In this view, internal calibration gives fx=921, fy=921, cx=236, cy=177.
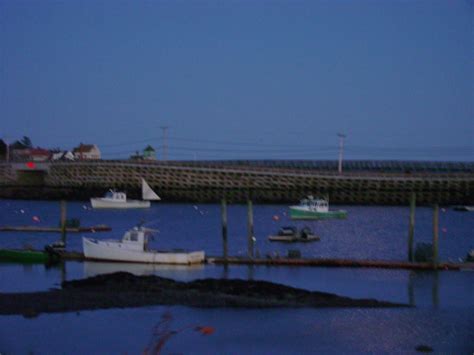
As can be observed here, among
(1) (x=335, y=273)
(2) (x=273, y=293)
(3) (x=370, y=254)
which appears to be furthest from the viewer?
(3) (x=370, y=254)

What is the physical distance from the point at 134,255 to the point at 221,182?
71.0 meters

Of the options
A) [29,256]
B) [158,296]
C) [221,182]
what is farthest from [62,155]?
[158,296]

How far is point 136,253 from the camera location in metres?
32.8

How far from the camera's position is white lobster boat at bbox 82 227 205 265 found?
1277 inches

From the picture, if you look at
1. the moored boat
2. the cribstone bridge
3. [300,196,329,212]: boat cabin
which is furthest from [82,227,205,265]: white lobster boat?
the cribstone bridge

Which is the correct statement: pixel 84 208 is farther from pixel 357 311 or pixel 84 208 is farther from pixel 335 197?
pixel 357 311

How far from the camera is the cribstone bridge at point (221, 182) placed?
319 feet

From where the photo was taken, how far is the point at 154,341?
64.4ft

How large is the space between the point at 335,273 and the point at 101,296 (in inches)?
406

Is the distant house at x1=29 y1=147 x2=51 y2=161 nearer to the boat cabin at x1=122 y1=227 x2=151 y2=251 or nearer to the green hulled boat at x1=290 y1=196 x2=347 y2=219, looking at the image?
the green hulled boat at x1=290 y1=196 x2=347 y2=219

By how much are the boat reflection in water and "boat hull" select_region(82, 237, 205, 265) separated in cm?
17

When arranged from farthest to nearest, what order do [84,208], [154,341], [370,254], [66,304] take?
[84,208], [370,254], [66,304], [154,341]

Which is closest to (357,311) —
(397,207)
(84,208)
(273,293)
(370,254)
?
(273,293)

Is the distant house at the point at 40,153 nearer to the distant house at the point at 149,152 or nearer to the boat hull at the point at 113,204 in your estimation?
the distant house at the point at 149,152
